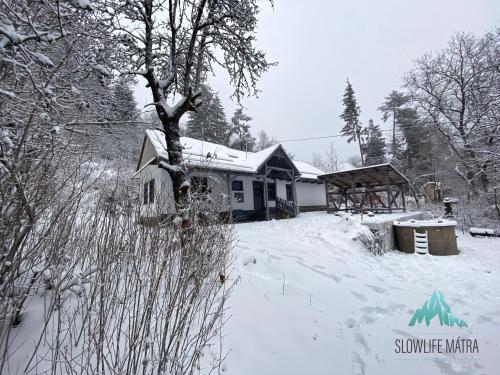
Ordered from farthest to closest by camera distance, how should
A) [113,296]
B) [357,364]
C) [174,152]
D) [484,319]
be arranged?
[174,152] → [484,319] → [357,364] → [113,296]

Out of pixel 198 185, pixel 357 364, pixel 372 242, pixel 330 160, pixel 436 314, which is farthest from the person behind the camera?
pixel 330 160

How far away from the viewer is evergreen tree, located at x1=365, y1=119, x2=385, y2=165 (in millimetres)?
29633

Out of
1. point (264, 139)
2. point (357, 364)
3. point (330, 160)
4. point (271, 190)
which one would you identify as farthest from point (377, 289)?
point (330, 160)

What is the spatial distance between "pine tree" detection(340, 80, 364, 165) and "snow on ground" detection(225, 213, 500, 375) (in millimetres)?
26438

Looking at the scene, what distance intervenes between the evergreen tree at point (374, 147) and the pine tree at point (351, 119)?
1011 mm

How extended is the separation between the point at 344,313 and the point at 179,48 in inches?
260

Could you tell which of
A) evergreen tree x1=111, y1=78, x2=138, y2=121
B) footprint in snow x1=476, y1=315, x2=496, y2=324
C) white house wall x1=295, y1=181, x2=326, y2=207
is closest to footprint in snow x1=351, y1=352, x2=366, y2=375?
footprint in snow x1=476, y1=315, x2=496, y2=324

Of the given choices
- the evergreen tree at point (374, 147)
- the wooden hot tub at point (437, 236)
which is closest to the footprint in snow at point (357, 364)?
the wooden hot tub at point (437, 236)

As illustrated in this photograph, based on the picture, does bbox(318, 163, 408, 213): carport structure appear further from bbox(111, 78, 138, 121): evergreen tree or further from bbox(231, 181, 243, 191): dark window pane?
bbox(111, 78, 138, 121): evergreen tree

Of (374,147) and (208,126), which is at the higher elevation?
(208,126)

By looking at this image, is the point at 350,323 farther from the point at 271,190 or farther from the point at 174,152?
the point at 271,190

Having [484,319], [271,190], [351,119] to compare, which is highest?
A: [351,119]

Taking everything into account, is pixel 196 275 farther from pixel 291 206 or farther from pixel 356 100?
pixel 356 100

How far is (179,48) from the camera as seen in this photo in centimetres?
534
